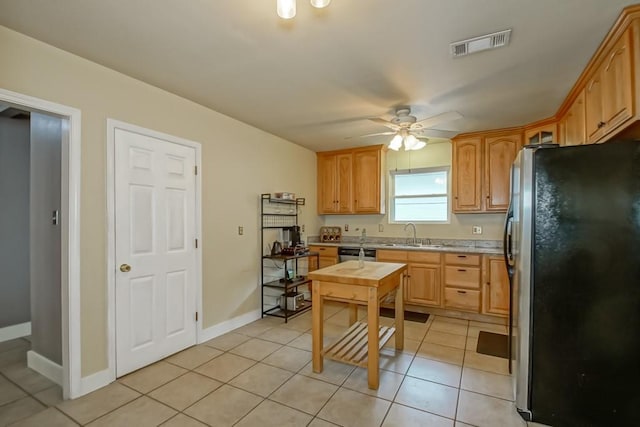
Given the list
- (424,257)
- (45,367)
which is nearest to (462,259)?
(424,257)

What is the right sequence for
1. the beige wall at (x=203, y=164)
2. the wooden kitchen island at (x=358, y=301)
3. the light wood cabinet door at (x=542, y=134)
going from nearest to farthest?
the beige wall at (x=203, y=164) < the wooden kitchen island at (x=358, y=301) < the light wood cabinet door at (x=542, y=134)

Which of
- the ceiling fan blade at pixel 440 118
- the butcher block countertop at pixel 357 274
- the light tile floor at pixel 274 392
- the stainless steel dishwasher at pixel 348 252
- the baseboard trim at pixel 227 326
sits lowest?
the light tile floor at pixel 274 392

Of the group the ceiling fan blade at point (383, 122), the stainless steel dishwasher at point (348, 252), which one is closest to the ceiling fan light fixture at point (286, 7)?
the ceiling fan blade at point (383, 122)

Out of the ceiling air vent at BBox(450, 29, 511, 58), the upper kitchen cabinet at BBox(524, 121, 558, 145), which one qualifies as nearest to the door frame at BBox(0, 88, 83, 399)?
the ceiling air vent at BBox(450, 29, 511, 58)

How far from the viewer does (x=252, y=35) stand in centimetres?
206

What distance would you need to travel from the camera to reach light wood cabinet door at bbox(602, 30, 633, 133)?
189 centimetres

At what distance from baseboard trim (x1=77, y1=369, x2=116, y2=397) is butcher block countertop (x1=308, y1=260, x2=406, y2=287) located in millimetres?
1836

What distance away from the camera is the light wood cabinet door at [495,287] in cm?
391

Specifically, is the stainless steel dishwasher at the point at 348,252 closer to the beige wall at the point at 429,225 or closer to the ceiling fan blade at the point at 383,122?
the beige wall at the point at 429,225

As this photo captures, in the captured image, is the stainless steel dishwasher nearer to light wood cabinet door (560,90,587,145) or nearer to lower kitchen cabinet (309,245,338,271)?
lower kitchen cabinet (309,245,338,271)

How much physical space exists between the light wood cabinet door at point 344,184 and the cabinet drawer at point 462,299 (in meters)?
2.06

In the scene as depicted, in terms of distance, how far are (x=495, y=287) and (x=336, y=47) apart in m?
3.51

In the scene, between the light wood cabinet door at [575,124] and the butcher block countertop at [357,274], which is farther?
the light wood cabinet door at [575,124]

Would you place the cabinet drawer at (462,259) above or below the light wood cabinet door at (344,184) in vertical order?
below
